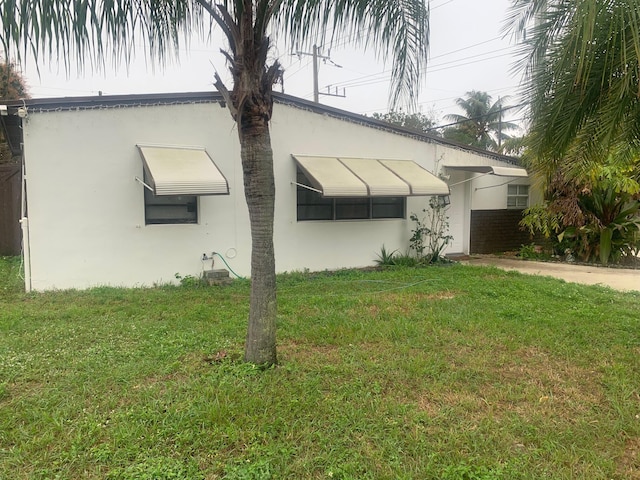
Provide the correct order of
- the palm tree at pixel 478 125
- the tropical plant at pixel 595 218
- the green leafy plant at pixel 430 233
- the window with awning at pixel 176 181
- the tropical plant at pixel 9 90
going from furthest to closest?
the palm tree at pixel 478 125
the tropical plant at pixel 9 90
the tropical plant at pixel 595 218
the green leafy plant at pixel 430 233
the window with awning at pixel 176 181

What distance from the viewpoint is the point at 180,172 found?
804 centimetres

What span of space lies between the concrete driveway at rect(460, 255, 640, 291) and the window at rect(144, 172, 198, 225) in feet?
24.9

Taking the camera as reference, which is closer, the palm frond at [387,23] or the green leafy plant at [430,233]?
the palm frond at [387,23]

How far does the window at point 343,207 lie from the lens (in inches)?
413

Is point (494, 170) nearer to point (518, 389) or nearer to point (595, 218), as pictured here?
point (595, 218)

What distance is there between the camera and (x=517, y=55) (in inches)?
203

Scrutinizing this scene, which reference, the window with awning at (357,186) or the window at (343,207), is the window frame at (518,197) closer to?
the window with awning at (357,186)

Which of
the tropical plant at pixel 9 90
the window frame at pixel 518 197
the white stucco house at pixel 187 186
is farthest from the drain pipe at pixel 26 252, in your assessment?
the window frame at pixel 518 197

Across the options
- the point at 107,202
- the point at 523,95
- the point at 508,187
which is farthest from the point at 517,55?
the point at 508,187

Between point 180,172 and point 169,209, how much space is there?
4.03 feet

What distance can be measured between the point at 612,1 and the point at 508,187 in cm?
1099

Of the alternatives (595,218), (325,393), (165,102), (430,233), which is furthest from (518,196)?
(325,393)

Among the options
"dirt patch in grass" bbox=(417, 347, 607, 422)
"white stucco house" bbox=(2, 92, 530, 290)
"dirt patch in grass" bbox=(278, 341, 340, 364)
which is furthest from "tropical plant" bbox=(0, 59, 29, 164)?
"dirt patch in grass" bbox=(417, 347, 607, 422)

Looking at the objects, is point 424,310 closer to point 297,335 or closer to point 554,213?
point 297,335
